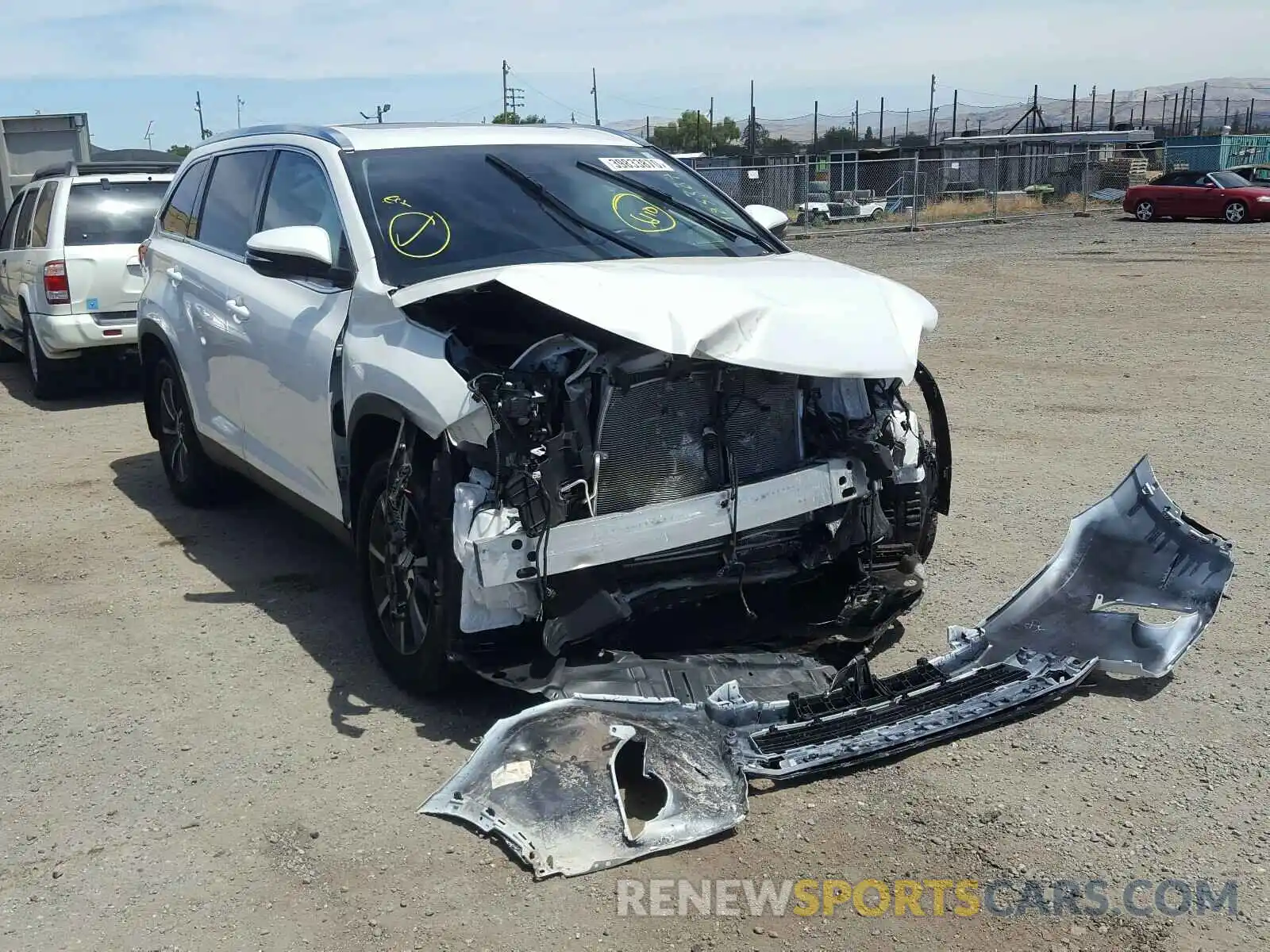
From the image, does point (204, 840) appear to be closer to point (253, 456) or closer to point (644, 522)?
point (644, 522)

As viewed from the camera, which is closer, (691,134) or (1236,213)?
(1236,213)

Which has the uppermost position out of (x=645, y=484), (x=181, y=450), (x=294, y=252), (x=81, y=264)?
(x=294, y=252)

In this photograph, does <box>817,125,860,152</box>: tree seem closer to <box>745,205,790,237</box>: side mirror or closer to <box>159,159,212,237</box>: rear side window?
<box>159,159,212,237</box>: rear side window

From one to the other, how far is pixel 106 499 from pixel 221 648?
9.48 ft

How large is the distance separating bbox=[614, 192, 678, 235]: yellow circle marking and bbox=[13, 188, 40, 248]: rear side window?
8.11 m

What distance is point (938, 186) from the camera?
34125 mm

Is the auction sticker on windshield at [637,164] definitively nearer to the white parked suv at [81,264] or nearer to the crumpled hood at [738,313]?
the crumpled hood at [738,313]

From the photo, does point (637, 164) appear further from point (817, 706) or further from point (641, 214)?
point (817, 706)

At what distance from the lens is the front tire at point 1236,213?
28.7 meters

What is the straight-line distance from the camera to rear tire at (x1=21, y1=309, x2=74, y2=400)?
424 inches

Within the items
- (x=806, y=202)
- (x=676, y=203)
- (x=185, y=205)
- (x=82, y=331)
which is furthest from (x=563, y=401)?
(x=806, y=202)

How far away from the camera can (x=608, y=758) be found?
3752 mm

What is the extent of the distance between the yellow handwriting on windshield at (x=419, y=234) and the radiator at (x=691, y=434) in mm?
1187

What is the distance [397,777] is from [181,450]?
373 centimetres
